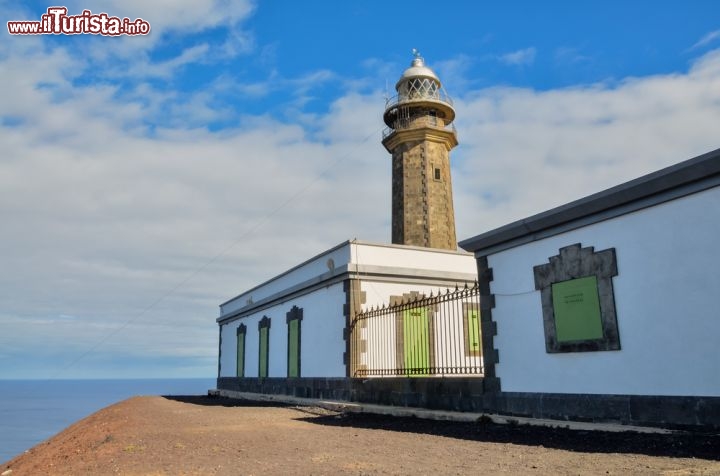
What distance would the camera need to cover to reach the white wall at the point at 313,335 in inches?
594

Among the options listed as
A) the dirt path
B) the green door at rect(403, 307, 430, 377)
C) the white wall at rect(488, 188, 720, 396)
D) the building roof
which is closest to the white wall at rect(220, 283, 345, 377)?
the green door at rect(403, 307, 430, 377)

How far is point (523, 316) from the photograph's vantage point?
934cm

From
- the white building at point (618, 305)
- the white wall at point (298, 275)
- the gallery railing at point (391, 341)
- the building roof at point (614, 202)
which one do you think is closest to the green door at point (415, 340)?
the gallery railing at point (391, 341)

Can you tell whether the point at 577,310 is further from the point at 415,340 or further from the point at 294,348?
the point at 294,348

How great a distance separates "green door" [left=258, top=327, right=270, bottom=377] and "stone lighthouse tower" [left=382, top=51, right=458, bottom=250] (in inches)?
239

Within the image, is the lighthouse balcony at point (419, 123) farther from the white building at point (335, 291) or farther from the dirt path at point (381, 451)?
the dirt path at point (381, 451)

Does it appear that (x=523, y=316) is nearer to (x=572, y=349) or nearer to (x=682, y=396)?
(x=572, y=349)

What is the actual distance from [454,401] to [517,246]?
3069mm

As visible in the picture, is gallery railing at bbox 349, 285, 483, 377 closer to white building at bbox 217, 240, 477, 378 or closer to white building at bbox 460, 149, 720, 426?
white building at bbox 217, 240, 477, 378

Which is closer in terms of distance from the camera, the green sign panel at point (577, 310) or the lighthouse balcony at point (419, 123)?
the green sign panel at point (577, 310)

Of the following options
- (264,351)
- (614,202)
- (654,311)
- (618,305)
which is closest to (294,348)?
(264,351)

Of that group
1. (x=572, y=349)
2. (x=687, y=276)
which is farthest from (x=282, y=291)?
(x=687, y=276)

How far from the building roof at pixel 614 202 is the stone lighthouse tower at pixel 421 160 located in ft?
36.6

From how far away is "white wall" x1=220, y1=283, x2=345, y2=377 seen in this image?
15.1m
